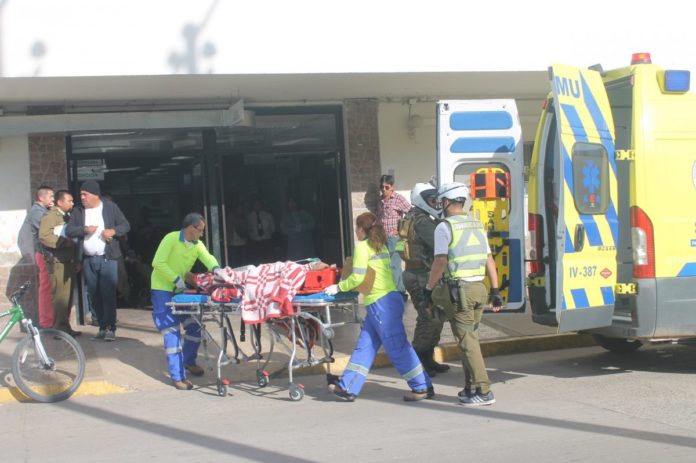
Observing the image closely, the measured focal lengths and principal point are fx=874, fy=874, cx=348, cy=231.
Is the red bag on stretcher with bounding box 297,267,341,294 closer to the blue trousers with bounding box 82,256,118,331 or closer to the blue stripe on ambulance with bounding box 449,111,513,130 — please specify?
the blue stripe on ambulance with bounding box 449,111,513,130

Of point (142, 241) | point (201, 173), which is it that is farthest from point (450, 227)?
point (142, 241)

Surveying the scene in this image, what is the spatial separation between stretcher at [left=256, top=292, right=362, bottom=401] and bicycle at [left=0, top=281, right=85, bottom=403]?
5.54 ft

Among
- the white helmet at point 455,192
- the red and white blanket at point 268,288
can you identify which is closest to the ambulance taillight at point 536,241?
the white helmet at point 455,192

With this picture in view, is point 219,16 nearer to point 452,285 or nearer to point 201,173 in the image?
point 201,173

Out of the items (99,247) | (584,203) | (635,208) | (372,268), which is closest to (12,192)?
(99,247)

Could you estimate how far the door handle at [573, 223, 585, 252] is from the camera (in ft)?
24.6

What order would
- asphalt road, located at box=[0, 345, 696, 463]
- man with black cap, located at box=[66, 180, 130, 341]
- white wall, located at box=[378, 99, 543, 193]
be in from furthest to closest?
white wall, located at box=[378, 99, 543, 193], man with black cap, located at box=[66, 180, 130, 341], asphalt road, located at box=[0, 345, 696, 463]

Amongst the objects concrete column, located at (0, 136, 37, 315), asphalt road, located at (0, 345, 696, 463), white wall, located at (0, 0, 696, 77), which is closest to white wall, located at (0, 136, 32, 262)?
concrete column, located at (0, 136, 37, 315)

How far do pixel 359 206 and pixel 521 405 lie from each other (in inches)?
218

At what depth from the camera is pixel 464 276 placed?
7.11 m

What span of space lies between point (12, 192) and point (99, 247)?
179 centimetres

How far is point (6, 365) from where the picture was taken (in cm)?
901

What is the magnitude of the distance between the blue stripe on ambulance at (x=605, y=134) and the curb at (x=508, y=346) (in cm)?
221

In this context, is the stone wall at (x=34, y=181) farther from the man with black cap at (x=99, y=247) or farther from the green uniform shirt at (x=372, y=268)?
the green uniform shirt at (x=372, y=268)
